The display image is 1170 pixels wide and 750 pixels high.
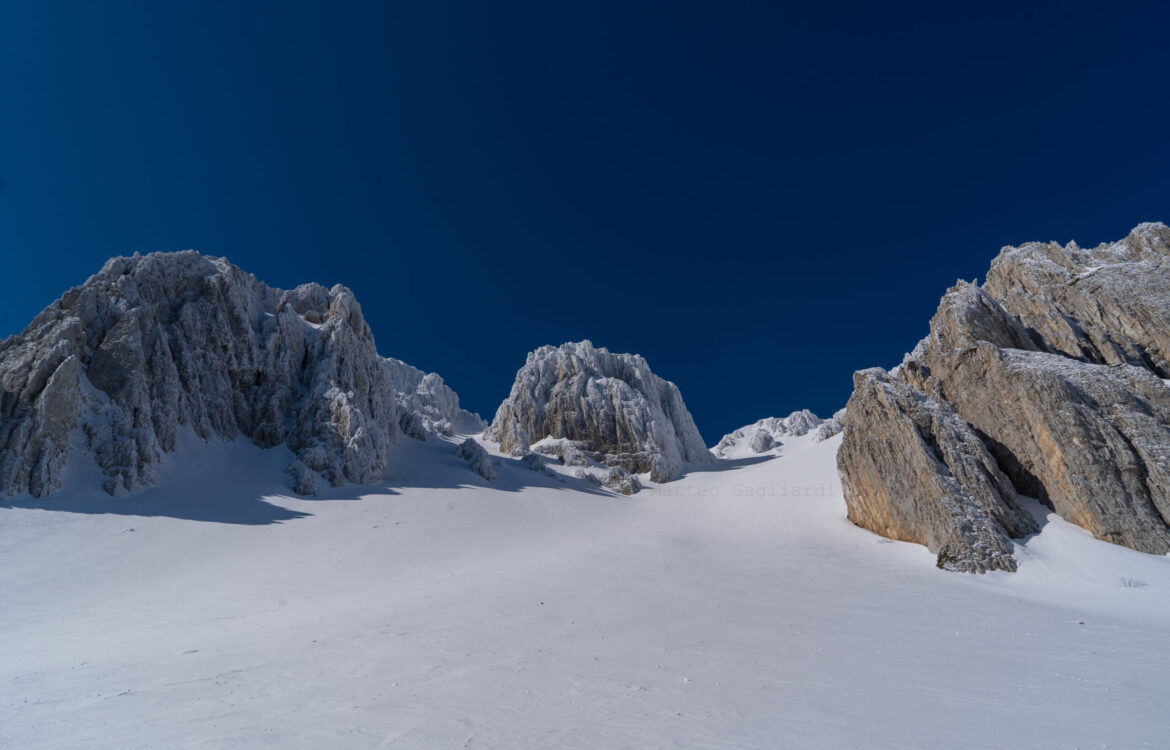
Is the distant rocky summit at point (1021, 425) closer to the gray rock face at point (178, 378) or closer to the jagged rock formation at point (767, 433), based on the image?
the gray rock face at point (178, 378)

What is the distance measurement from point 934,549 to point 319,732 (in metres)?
21.6

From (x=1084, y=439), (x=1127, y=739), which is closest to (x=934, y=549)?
(x=1084, y=439)

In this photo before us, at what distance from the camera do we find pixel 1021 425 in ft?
68.6

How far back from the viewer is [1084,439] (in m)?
18.8

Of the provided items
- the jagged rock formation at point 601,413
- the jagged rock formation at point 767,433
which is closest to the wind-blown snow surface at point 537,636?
the jagged rock formation at point 601,413

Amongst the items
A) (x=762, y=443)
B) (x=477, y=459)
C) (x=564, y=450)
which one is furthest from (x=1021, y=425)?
(x=762, y=443)

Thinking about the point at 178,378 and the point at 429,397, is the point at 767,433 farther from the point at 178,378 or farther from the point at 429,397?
the point at 178,378

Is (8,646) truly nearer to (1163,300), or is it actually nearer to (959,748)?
(959,748)

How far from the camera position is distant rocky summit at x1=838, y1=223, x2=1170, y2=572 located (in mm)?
17844

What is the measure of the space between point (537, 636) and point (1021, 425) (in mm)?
22907

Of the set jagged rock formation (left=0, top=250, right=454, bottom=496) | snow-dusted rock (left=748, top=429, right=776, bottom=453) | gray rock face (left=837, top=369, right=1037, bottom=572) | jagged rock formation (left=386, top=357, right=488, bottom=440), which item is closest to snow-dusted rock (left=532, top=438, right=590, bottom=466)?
jagged rock formation (left=0, top=250, right=454, bottom=496)

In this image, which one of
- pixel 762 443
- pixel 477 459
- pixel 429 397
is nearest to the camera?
pixel 477 459

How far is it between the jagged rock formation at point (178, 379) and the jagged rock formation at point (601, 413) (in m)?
22.9

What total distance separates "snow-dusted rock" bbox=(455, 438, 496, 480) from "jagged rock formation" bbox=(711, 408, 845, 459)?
5564 cm
